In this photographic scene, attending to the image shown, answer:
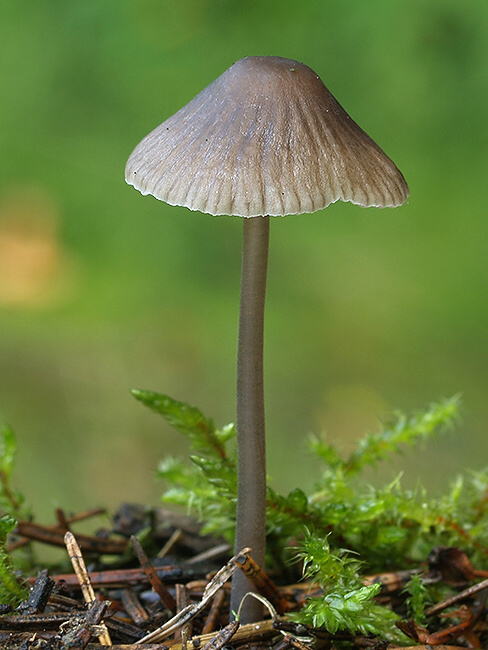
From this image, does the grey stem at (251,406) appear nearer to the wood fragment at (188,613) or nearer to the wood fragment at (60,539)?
the wood fragment at (188,613)

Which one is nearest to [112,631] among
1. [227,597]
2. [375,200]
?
[227,597]

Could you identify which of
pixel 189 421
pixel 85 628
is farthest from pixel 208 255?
pixel 85 628

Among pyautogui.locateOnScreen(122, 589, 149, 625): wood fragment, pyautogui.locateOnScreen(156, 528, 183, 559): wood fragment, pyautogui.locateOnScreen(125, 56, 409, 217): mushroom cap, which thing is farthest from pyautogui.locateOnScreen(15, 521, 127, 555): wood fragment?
pyautogui.locateOnScreen(125, 56, 409, 217): mushroom cap

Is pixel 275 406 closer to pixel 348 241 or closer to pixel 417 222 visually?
pixel 348 241

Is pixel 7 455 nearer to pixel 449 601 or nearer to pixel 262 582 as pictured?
pixel 262 582

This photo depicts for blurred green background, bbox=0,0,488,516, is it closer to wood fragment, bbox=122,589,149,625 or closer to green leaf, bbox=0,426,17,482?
green leaf, bbox=0,426,17,482

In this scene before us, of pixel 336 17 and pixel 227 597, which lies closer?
pixel 227 597

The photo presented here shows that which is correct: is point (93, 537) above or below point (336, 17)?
below
